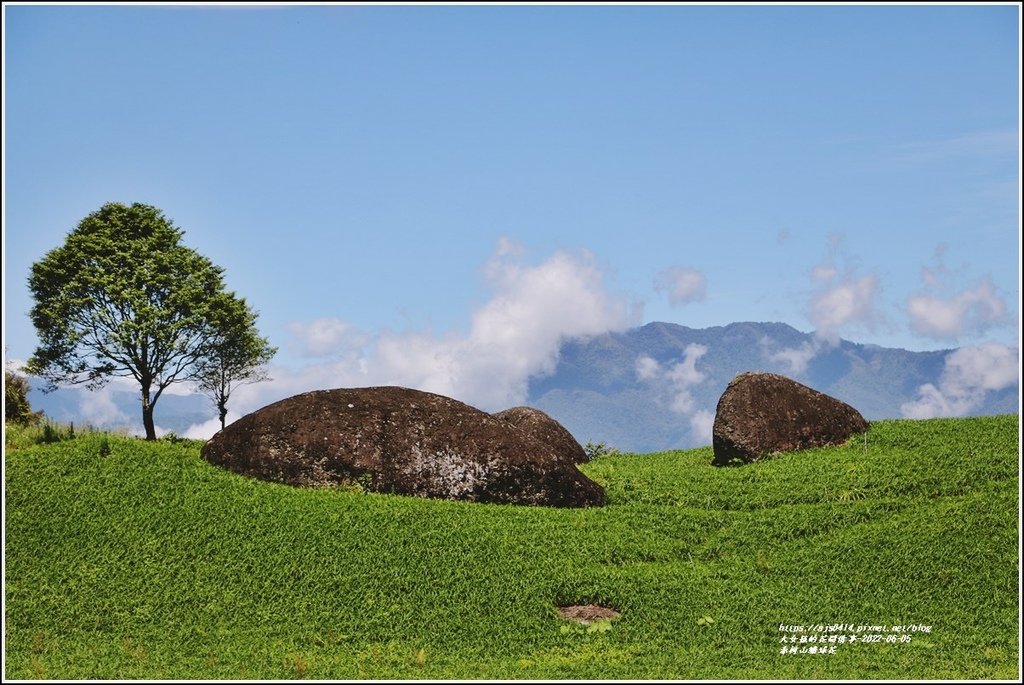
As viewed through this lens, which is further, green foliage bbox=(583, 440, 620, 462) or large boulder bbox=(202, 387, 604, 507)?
green foliage bbox=(583, 440, 620, 462)

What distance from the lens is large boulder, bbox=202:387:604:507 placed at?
18734 mm

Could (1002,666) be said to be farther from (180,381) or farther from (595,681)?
(180,381)

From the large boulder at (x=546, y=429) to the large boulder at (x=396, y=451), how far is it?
217 inches

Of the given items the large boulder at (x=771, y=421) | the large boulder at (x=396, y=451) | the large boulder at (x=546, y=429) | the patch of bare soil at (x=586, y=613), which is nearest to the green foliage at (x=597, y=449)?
the large boulder at (x=546, y=429)

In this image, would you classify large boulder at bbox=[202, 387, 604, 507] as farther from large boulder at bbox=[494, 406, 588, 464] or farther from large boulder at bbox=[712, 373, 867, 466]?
large boulder at bbox=[712, 373, 867, 466]

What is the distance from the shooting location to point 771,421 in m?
24.8

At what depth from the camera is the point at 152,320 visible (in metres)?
31.5

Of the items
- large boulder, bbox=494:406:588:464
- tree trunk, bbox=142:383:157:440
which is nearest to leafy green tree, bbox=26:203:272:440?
tree trunk, bbox=142:383:157:440

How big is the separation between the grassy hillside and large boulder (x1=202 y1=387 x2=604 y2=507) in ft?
2.46

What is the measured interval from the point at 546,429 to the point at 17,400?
62.0ft

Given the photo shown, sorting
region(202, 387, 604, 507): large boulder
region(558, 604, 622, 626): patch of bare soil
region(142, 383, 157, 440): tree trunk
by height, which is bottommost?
region(558, 604, 622, 626): patch of bare soil

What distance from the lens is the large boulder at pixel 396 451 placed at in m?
18.7

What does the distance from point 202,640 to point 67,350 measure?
2257 cm

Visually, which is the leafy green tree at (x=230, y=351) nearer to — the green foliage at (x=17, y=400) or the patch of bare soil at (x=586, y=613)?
the green foliage at (x=17, y=400)
